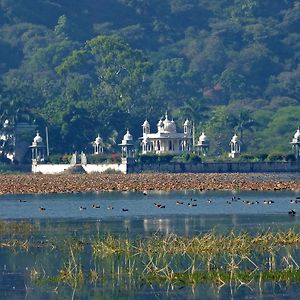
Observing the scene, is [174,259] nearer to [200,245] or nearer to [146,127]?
[200,245]

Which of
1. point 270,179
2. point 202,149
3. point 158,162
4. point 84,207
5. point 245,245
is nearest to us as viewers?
point 245,245

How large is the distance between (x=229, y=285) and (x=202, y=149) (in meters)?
110

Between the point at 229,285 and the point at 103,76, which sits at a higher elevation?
the point at 103,76

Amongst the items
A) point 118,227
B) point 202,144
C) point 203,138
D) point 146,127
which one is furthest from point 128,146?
point 118,227

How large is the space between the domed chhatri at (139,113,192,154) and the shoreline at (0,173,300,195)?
1837 centimetres

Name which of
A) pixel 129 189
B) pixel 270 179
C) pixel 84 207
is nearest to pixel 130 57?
pixel 270 179

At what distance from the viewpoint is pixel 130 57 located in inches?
7756

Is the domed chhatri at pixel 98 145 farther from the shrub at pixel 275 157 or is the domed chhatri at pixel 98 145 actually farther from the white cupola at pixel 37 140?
the shrub at pixel 275 157

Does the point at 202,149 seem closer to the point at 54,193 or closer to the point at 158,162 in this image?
the point at 158,162

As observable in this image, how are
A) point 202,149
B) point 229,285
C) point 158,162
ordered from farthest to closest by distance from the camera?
point 202,149
point 158,162
point 229,285

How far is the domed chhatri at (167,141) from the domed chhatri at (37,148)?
9.43 m

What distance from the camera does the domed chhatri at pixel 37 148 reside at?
150250mm

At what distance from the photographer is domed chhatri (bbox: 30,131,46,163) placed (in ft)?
493

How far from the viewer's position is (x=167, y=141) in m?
156
